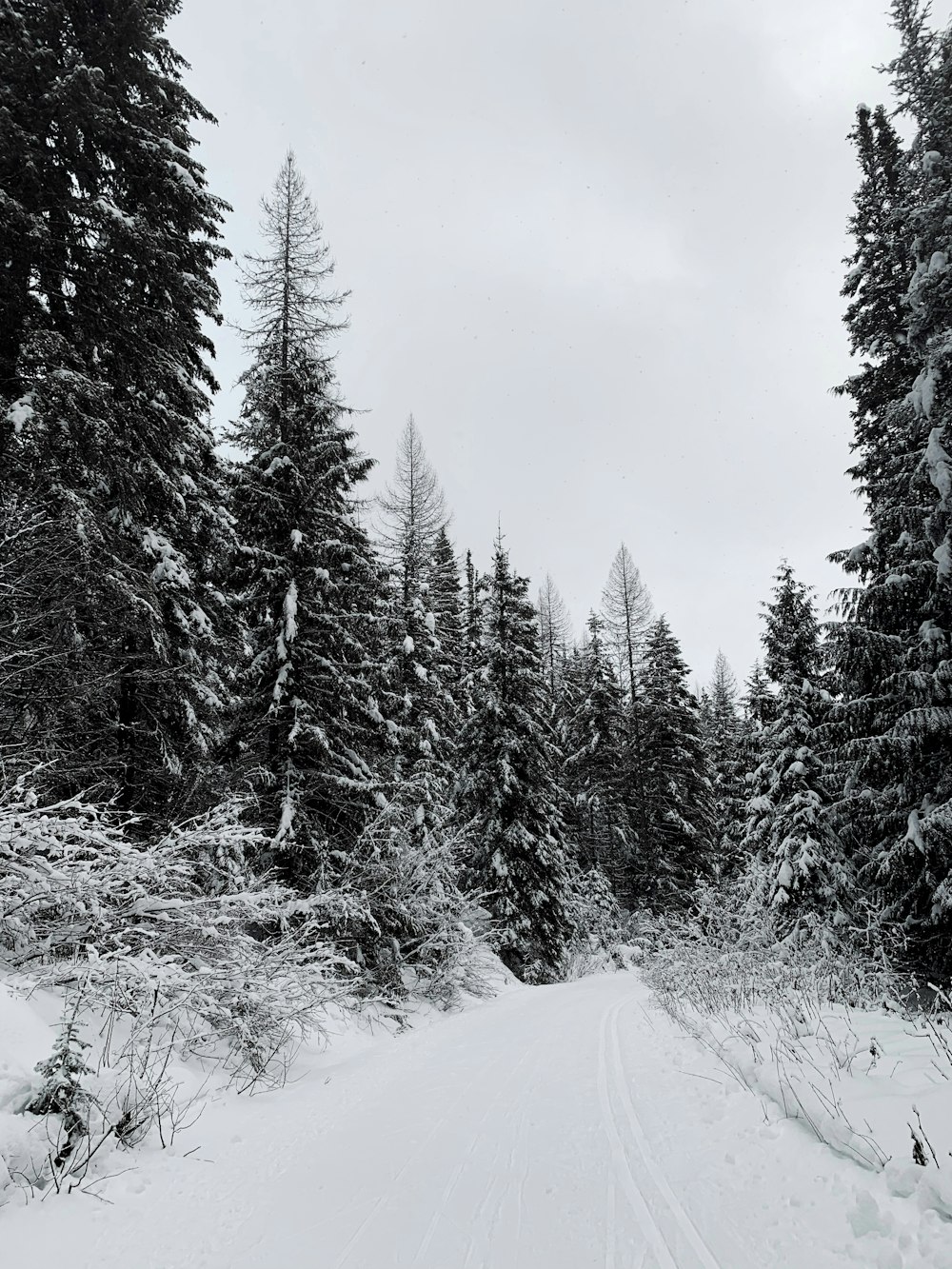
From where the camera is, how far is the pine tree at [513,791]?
21.2m

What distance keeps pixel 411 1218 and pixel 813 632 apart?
18.0m

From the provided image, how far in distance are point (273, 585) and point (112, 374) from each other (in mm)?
4888

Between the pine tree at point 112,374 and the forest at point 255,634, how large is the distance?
0.05 meters

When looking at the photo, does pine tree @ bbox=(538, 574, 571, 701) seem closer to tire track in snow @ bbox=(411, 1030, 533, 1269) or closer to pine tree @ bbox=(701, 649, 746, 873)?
pine tree @ bbox=(701, 649, 746, 873)

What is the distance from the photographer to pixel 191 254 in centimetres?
1006

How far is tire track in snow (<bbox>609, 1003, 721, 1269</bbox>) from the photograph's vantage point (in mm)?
3301

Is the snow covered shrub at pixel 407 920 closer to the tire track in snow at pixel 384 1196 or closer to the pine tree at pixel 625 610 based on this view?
the tire track in snow at pixel 384 1196

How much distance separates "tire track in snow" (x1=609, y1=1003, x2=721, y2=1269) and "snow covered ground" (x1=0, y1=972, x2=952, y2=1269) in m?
0.02

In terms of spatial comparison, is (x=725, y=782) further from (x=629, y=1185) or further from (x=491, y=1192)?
(x=491, y=1192)

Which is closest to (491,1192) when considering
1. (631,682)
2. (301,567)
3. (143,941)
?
(143,941)

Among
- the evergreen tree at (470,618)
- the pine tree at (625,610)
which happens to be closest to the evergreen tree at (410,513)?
the evergreen tree at (470,618)

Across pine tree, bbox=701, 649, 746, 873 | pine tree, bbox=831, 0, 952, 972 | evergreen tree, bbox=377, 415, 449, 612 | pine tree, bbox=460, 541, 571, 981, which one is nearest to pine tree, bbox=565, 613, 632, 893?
pine tree, bbox=701, 649, 746, 873

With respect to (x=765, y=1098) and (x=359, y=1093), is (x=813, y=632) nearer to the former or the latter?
(x=765, y=1098)

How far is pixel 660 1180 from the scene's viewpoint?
4.18 metres
